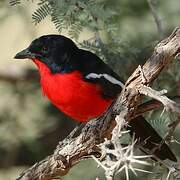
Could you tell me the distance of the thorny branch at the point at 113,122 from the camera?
→ 292cm

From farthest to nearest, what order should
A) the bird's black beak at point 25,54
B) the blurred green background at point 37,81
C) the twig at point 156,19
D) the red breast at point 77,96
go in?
the blurred green background at point 37,81 → the twig at point 156,19 → the bird's black beak at point 25,54 → the red breast at point 77,96

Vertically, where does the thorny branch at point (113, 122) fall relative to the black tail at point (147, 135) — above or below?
above

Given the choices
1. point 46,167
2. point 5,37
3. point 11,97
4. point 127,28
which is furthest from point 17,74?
point 46,167

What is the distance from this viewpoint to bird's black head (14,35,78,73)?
446 centimetres

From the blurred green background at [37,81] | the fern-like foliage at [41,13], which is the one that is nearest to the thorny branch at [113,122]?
the fern-like foliage at [41,13]

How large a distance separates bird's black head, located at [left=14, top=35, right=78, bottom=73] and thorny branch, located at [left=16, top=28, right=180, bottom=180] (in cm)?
92

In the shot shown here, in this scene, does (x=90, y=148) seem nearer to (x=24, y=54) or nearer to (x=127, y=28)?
(x=24, y=54)

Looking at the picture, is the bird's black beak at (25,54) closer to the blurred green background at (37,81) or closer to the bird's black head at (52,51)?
the bird's black head at (52,51)

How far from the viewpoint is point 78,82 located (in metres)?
4.30

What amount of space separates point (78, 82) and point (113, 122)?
1079mm

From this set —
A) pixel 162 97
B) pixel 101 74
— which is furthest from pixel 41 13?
pixel 162 97

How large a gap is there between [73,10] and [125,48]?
2.28 ft

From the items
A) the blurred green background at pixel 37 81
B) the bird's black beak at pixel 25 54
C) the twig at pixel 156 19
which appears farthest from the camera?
the blurred green background at pixel 37 81

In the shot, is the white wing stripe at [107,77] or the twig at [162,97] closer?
the twig at [162,97]
